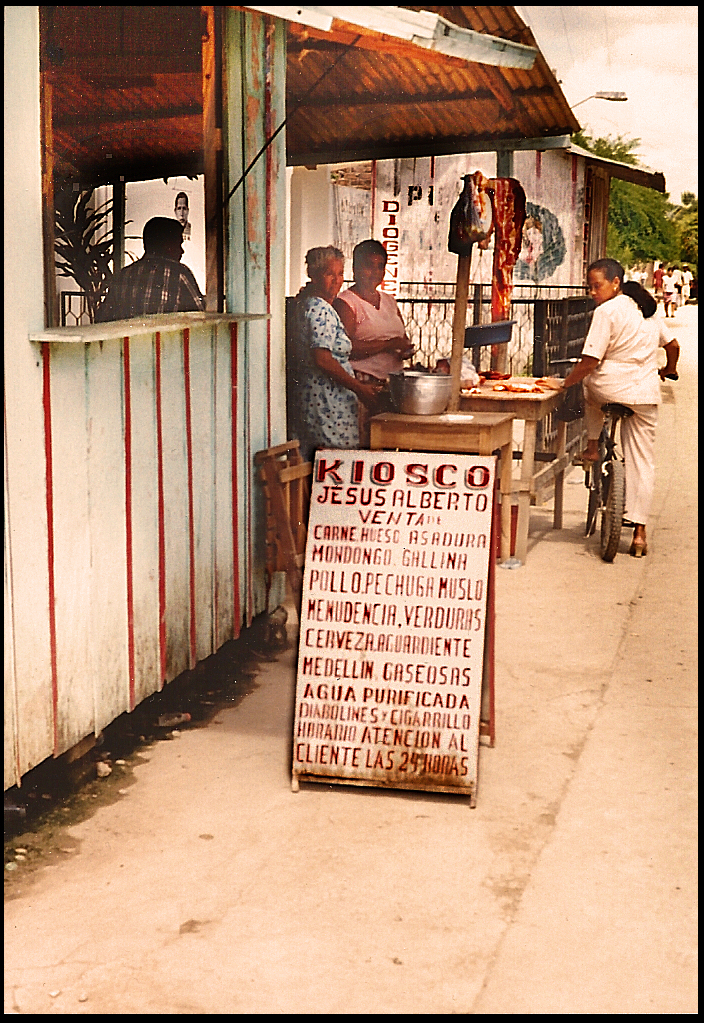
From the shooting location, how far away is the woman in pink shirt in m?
7.73

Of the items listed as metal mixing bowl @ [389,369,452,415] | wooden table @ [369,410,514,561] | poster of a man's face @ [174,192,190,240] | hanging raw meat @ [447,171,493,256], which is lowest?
wooden table @ [369,410,514,561]

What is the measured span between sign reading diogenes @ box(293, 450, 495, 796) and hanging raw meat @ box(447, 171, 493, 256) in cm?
170

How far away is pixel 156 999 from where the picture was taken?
311cm

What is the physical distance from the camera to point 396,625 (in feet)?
14.4

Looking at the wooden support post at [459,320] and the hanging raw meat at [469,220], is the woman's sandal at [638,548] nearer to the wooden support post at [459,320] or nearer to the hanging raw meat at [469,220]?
the wooden support post at [459,320]

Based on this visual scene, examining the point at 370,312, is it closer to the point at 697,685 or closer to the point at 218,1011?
the point at 697,685

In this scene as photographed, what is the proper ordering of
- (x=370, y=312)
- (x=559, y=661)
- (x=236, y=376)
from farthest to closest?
1. (x=370, y=312)
2. (x=559, y=661)
3. (x=236, y=376)

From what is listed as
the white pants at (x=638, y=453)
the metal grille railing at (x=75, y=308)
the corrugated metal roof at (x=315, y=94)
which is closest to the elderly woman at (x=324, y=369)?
the corrugated metal roof at (x=315, y=94)

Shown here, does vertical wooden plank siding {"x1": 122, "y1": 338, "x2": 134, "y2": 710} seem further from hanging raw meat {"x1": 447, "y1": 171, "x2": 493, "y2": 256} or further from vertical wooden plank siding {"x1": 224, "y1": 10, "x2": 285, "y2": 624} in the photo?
hanging raw meat {"x1": 447, "y1": 171, "x2": 493, "y2": 256}

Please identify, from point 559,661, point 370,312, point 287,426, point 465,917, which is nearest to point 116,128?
point 370,312

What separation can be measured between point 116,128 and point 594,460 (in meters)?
4.66

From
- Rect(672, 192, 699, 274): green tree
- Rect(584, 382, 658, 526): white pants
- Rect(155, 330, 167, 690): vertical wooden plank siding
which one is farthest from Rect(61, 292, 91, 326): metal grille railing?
Rect(672, 192, 699, 274): green tree

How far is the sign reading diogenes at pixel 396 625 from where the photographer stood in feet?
14.2

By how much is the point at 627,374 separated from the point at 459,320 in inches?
114
